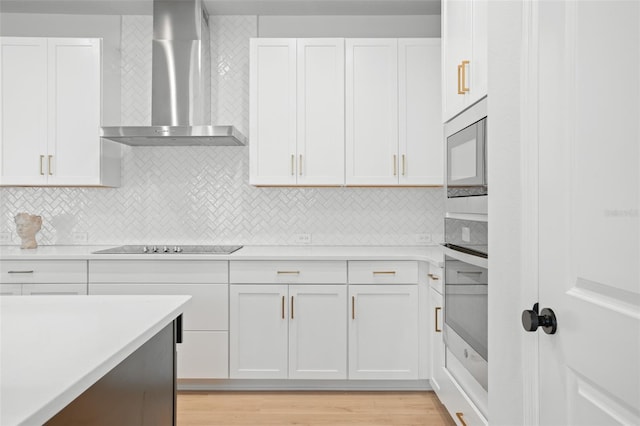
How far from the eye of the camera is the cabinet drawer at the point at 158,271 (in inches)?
121

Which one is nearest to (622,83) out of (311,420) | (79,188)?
(311,420)

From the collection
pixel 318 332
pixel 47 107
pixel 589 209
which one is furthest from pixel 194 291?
pixel 589 209

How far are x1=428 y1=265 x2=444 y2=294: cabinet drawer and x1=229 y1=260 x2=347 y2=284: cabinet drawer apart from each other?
53 cm

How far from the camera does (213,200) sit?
3.71 metres

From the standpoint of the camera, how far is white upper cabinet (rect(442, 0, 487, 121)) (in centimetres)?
175

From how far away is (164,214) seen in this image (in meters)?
3.72

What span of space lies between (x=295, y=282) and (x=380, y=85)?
146 cm

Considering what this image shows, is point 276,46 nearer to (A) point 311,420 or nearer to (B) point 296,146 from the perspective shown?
(B) point 296,146

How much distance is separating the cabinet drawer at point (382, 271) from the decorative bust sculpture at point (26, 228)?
7.57 ft

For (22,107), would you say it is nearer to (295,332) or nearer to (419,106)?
(295,332)

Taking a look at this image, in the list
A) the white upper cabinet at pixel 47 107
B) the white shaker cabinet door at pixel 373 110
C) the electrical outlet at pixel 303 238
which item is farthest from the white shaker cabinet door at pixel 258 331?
the white upper cabinet at pixel 47 107

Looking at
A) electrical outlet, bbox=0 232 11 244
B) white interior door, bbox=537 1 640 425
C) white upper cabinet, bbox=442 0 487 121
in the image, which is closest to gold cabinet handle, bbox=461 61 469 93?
white upper cabinet, bbox=442 0 487 121

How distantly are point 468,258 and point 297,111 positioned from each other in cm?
186

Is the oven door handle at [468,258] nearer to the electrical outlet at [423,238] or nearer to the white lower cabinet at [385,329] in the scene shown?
the white lower cabinet at [385,329]
